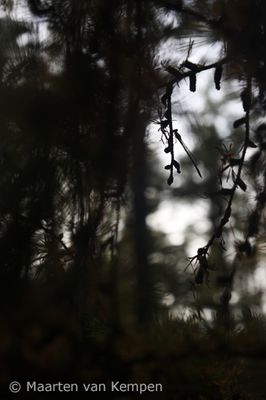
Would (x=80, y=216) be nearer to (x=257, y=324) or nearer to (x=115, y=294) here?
(x=115, y=294)

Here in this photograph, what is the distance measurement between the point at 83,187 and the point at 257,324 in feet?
1.37

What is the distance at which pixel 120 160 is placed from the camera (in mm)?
1121

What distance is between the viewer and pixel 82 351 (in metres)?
0.87

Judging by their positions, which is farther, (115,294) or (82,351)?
(115,294)

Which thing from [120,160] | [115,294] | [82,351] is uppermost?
[120,160]

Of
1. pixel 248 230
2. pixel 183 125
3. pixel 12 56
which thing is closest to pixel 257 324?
pixel 248 230

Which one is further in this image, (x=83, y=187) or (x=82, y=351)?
(x=83, y=187)

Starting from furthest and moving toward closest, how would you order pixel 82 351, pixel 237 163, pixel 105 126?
pixel 105 126 → pixel 237 163 → pixel 82 351

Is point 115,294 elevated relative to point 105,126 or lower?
lower

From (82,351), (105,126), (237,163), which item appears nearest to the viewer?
(82,351)

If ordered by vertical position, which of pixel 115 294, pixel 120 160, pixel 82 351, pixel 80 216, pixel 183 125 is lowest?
pixel 82 351

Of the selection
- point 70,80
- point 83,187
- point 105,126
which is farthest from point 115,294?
point 70,80

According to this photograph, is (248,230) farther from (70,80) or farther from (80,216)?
(70,80)

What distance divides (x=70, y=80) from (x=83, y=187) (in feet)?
0.78
